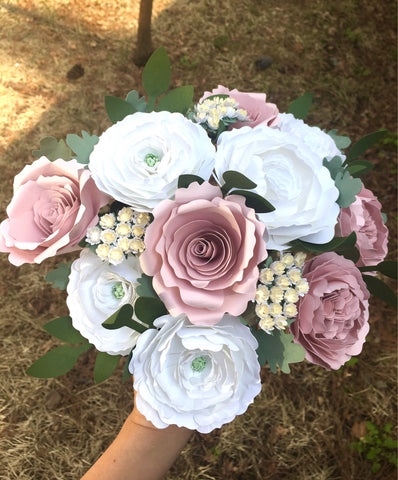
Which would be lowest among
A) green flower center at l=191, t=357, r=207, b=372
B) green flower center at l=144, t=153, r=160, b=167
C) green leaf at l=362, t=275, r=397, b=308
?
green flower center at l=191, t=357, r=207, b=372

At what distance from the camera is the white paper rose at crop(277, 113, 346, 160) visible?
3.74ft

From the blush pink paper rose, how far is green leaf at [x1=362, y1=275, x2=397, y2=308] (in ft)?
1.62

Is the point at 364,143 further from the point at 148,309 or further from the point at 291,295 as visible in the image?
the point at 148,309

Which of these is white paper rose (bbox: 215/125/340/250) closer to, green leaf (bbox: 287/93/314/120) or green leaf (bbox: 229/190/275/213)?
green leaf (bbox: 229/190/275/213)

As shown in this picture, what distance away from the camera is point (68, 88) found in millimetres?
2719

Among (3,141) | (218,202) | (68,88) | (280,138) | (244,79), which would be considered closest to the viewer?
(218,202)

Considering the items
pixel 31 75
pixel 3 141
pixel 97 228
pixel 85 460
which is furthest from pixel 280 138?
pixel 31 75

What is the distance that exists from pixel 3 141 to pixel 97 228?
6.22 feet

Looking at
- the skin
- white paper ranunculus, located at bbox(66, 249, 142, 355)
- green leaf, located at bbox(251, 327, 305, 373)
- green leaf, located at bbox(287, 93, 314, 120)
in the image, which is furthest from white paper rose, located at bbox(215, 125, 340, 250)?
the skin

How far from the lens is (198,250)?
33.9 inches

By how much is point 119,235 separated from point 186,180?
21 cm

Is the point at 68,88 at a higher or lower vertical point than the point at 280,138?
lower

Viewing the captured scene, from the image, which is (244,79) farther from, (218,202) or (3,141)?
(218,202)

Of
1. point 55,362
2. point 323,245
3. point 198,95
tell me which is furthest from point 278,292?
point 198,95
